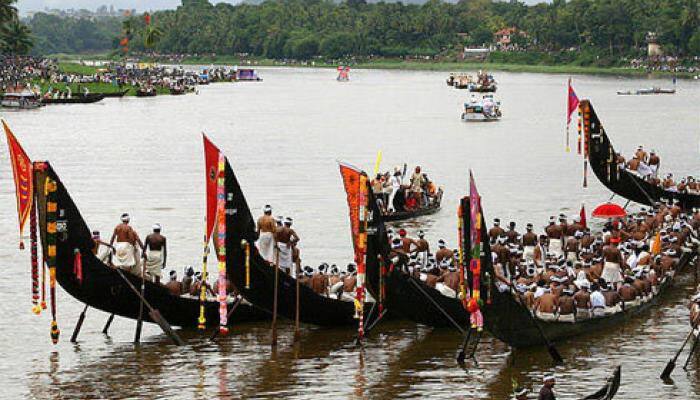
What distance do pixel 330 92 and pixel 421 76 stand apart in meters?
50.2

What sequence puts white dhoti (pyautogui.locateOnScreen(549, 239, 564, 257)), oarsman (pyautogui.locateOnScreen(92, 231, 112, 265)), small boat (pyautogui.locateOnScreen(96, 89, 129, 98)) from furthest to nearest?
small boat (pyautogui.locateOnScreen(96, 89, 129, 98))
white dhoti (pyautogui.locateOnScreen(549, 239, 564, 257))
oarsman (pyautogui.locateOnScreen(92, 231, 112, 265))

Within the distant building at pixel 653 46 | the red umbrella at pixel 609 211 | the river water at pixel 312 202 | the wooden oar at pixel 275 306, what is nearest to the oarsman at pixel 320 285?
the river water at pixel 312 202

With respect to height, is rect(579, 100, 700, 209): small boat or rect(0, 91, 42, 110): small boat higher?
rect(579, 100, 700, 209): small boat

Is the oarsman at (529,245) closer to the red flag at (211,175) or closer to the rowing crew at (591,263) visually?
the rowing crew at (591,263)

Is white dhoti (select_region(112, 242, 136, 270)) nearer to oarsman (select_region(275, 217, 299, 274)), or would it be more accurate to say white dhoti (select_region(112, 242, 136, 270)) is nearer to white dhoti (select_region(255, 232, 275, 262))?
white dhoti (select_region(255, 232, 275, 262))

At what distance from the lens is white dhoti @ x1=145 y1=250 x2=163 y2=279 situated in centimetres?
2855

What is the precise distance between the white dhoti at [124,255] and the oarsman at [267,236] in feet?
9.15

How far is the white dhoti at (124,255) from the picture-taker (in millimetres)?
27500

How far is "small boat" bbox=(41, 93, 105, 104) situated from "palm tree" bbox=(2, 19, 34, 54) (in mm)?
19657

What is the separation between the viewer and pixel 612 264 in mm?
30922

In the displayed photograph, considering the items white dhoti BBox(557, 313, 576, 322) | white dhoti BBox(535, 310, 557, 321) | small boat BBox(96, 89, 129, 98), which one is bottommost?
small boat BBox(96, 89, 129, 98)

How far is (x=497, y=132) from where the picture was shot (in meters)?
87.2

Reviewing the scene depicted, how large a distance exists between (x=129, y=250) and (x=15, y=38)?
4396 inches

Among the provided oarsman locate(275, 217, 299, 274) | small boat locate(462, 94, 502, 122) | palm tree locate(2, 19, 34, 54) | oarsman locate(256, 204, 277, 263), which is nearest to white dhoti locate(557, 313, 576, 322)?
oarsman locate(275, 217, 299, 274)
